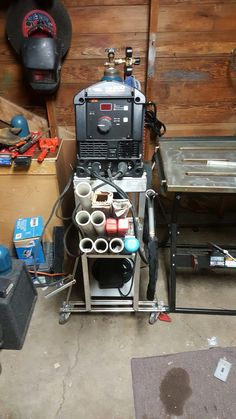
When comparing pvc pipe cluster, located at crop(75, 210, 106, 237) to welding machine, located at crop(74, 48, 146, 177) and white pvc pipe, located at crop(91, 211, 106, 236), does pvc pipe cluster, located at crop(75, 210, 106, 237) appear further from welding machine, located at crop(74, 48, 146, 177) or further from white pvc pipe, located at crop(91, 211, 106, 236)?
welding machine, located at crop(74, 48, 146, 177)

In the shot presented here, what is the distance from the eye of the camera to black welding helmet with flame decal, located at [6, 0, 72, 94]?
1506mm

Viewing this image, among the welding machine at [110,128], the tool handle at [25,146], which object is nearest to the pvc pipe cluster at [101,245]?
the welding machine at [110,128]

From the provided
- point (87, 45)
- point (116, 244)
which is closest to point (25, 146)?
point (87, 45)

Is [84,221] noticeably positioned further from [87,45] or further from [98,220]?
[87,45]

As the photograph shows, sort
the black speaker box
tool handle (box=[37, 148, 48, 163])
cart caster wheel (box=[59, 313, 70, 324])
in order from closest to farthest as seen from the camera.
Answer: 1. the black speaker box
2. cart caster wheel (box=[59, 313, 70, 324])
3. tool handle (box=[37, 148, 48, 163])

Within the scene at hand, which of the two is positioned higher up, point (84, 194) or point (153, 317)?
point (84, 194)

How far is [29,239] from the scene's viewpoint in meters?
1.65

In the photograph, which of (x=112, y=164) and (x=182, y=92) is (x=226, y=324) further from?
(x=182, y=92)

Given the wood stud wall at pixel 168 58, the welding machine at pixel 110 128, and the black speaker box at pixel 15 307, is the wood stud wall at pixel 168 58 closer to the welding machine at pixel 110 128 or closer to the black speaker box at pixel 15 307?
the welding machine at pixel 110 128

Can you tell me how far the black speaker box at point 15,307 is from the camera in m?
1.29

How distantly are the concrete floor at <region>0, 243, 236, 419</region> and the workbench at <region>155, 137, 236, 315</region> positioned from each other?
0.12 meters

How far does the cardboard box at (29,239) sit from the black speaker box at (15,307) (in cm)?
19

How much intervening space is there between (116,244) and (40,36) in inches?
50.1

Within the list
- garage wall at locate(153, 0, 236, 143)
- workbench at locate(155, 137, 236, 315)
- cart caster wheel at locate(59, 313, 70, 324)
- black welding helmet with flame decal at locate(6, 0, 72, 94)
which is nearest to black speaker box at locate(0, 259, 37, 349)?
cart caster wheel at locate(59, 313, 70, 324)
